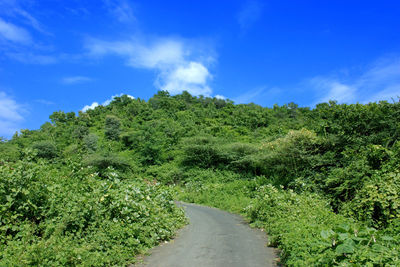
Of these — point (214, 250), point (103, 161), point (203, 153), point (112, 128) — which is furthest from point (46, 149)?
point (214, 250)

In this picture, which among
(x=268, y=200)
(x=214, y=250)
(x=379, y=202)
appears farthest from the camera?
(x=268, y=200)

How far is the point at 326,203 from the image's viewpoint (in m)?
12.0

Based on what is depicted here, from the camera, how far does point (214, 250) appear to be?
757cm

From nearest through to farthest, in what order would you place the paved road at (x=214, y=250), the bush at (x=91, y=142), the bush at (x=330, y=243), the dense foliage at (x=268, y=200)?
the bush at (x=330, y=243)
the dense foliage at (x=268, y=200)
the paved road at (x=214, y=250)
the bush at (x=91, y=142)

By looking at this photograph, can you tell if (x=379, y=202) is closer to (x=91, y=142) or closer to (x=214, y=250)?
(x=214, y=250)

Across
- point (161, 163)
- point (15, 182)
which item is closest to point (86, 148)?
point (161, 163)

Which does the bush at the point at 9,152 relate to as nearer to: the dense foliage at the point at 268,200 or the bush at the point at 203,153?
the bush at the point at 203,153

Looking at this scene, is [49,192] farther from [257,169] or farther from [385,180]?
[257,169]

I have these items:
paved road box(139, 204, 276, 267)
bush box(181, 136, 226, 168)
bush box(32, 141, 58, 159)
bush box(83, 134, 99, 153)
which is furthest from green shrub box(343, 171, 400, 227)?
bush box(32, 141, 58, 159)

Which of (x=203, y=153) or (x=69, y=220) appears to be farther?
(x=203, y=153)

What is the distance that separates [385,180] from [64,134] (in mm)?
50066

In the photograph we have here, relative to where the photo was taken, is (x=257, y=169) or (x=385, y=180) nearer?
(x=385, y=180)

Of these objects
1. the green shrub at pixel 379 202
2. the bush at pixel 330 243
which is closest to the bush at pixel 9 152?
the bush at pixel 330 243

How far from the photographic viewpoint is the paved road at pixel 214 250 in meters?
6.58
